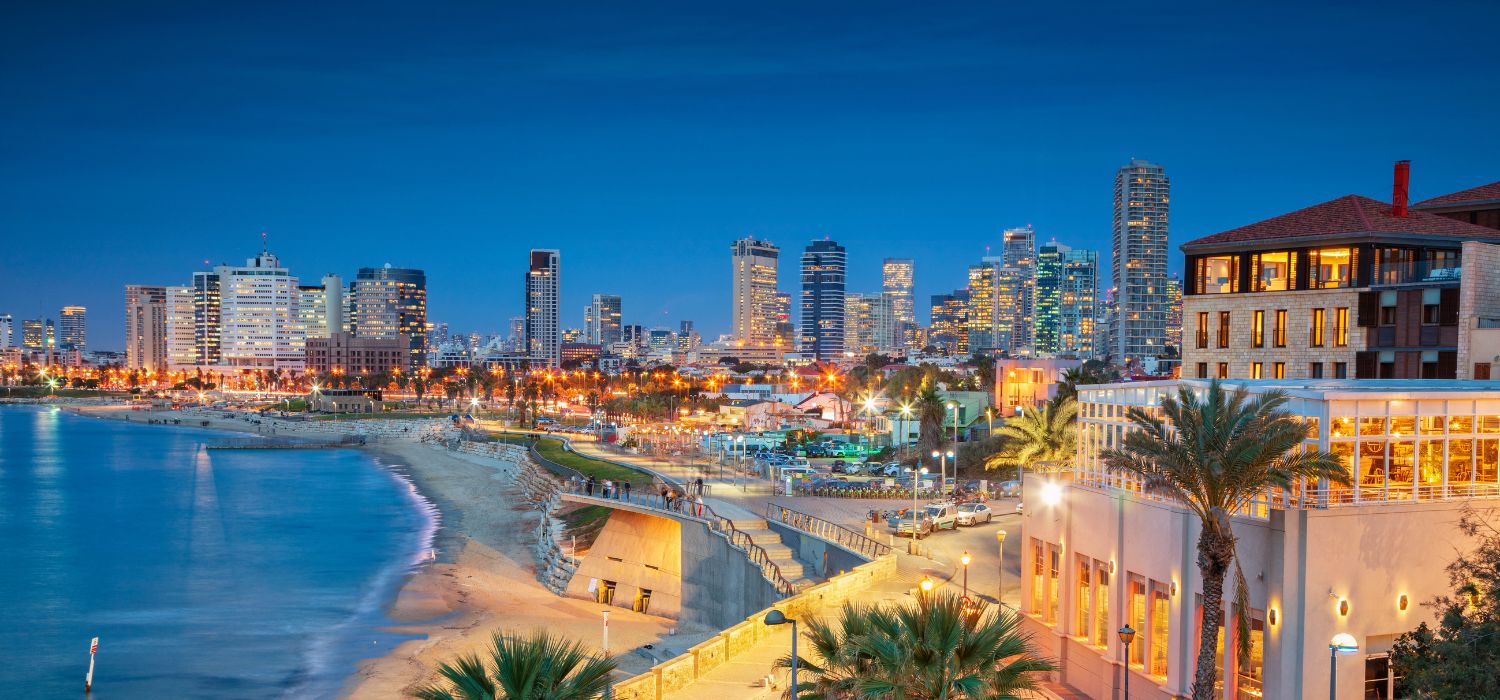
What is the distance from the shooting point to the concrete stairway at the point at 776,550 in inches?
1358

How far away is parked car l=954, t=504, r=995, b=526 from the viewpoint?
4464 centimetres

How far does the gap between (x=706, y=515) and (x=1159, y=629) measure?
850 inches

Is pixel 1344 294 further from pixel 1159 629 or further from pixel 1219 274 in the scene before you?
pixel 1159 629

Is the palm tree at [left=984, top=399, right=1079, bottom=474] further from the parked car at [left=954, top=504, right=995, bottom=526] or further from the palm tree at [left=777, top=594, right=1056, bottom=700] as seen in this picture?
the palm tree at [left=777, top=594, right=1056, bottom=700]

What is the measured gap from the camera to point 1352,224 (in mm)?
34531

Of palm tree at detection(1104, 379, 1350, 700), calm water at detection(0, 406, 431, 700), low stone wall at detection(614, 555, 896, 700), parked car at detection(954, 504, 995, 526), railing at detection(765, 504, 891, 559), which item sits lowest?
calm water at detection(0, 406, 431, 700)

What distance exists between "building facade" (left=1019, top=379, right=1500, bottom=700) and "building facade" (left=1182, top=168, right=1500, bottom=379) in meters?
13.4

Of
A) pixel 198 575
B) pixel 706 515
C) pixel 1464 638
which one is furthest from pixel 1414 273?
pixel 198 575

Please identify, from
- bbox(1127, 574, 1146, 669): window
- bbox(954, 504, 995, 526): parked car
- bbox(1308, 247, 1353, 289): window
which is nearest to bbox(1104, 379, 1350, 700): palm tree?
bbox(1127, 574, 1146, 669): window

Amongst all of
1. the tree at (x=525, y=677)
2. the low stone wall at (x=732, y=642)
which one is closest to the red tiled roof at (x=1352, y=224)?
the low stone wall at (x=732, y=642)

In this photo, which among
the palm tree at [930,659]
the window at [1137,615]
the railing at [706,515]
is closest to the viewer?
the palm tree at [930,659]

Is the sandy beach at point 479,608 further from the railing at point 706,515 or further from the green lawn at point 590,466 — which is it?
the green lawn at point 590,466

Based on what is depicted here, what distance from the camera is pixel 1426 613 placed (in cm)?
1862

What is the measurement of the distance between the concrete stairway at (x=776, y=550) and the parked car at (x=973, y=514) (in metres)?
9.11
